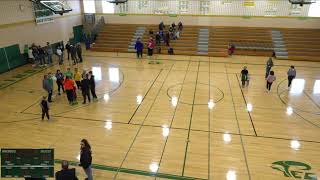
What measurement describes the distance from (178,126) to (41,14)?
14.5 metres

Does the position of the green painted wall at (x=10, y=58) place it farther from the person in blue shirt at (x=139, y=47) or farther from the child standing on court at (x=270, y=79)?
the child standing on court at (x=270, y=79)

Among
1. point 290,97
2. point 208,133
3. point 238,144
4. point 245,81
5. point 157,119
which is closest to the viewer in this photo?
point 238,144

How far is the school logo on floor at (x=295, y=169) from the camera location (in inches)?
269

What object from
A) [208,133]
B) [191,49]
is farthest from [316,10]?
[208,133]

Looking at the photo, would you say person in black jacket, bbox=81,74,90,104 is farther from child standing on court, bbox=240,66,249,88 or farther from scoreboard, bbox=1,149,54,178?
child standing on court, bbox=240,66,249,88

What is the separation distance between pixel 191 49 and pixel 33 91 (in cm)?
1204

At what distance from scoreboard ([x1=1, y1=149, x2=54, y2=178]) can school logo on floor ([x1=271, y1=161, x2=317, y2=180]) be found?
18.6ft

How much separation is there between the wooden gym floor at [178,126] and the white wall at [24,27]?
2833 millimetres

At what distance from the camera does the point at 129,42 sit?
2184 centimetres

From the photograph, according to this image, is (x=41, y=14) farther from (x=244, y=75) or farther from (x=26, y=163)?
(x=26, y=163)

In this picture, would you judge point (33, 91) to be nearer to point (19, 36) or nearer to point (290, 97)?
point (19, 36)

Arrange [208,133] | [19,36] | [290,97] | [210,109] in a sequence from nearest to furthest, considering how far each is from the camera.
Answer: [208,133]
[210,109]
[290,97]
[19,36]

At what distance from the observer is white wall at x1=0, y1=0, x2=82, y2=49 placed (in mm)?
15555

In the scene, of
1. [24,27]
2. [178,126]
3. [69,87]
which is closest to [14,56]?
[24,27]
